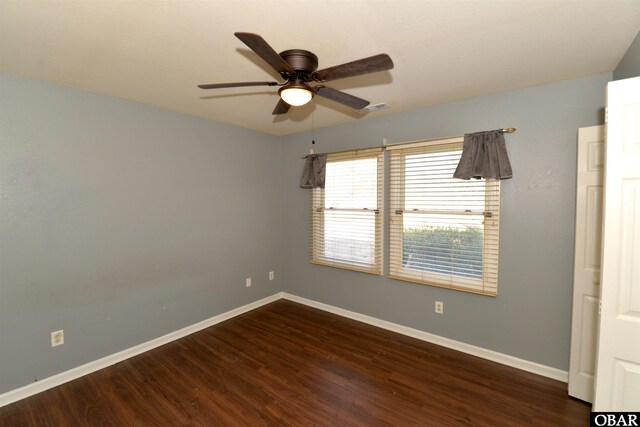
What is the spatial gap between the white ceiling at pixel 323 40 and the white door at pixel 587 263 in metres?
0.67

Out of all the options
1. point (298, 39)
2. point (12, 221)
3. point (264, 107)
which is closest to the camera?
point (298, 39)

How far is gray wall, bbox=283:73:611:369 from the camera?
7.90 ft

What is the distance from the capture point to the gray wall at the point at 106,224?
225cm

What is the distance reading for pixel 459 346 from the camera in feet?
9.66

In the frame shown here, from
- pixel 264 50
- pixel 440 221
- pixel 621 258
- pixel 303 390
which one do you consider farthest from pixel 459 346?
pixel 264 50

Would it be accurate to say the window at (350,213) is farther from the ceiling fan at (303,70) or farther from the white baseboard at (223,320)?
the ceiling fan at (303,70)

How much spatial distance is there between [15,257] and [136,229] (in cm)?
88

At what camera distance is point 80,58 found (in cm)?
201

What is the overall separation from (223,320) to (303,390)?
1756 millimetres

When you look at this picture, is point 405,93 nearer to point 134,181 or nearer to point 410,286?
point 410,286

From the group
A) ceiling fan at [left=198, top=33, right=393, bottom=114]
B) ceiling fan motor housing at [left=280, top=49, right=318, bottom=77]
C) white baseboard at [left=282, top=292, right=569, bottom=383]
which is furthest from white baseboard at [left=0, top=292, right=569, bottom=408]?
ceiling fan motor housing at [left=280, top=49, right=318, bottom=77]

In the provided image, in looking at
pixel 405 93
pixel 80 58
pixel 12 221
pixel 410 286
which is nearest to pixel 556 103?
pixel 405 93

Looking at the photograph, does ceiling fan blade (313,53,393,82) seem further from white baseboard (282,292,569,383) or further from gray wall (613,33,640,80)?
white baseboard (282,292,569,383)

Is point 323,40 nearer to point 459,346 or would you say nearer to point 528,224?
point 528,224
